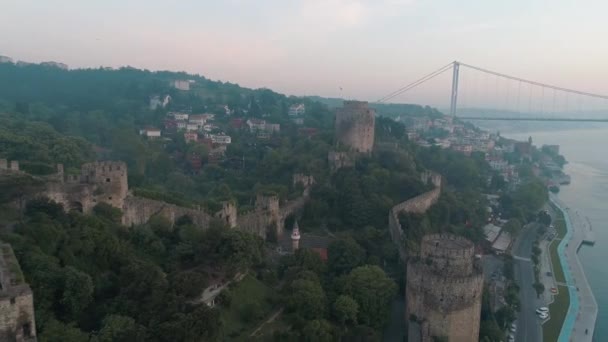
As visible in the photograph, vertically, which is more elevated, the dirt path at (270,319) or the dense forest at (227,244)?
the dense forest at (227,244)

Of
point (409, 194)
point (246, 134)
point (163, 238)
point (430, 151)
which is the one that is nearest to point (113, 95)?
point (246, 134)

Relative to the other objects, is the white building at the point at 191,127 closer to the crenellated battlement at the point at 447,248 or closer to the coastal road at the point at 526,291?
the coastal road at the point at 526,291

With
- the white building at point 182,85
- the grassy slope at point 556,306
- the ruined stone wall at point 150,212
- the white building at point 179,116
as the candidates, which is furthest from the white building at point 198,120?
the grassy slope at point 556,306

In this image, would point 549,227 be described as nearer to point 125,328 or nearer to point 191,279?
point 191,279

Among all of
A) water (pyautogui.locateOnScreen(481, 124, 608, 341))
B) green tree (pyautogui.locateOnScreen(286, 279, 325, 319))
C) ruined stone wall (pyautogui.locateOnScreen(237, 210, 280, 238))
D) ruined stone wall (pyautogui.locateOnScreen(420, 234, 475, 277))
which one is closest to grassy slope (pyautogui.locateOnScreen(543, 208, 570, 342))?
water (pyautogui.locateOnScreen(481, 124, 608, 341))

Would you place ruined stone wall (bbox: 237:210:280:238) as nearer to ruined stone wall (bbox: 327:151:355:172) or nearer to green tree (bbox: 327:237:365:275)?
green tree (bbox: 327:237:365:275)

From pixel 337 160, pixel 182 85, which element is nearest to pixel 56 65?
pixel 182 85

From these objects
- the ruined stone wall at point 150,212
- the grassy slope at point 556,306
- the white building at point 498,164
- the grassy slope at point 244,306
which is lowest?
the grassy slope at point 556,306
